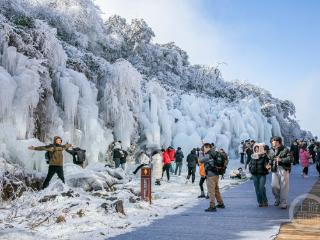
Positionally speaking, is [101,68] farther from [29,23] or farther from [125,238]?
[125,238]

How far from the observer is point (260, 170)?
38.1 ft

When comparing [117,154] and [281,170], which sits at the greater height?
[117,154]

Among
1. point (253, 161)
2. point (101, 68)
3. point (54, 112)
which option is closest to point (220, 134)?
point (101, 68)

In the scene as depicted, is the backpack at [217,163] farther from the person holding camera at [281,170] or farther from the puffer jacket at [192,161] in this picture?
the puffer jacket at [192,161]

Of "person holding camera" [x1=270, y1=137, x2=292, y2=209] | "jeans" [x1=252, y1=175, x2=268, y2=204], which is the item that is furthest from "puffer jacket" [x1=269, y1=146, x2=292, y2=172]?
"jeans" [x1=252, y1=175, x2=268, y2=204]

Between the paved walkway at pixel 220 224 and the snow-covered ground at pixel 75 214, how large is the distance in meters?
0.40

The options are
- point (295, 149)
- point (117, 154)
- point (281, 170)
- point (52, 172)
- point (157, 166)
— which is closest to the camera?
point (281, 170)

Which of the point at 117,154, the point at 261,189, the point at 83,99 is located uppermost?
the point at 83,99

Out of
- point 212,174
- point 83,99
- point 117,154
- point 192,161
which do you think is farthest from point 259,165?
point 117,154

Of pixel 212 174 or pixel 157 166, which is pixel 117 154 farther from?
pixel 212 174

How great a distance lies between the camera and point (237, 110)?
143 ft

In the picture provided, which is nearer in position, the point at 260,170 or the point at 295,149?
the point at 260,170

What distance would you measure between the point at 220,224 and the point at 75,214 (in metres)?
3.01

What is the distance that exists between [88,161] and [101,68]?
4868 mm
